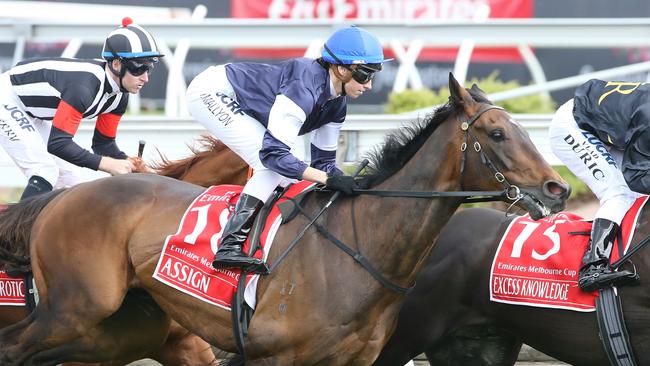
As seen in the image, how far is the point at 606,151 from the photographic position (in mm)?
5504

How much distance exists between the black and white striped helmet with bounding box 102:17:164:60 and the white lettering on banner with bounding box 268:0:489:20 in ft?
18.9

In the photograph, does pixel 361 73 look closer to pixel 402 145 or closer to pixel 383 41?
pixel 402 145

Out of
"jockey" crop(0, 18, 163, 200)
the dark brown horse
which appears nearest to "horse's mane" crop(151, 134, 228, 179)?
the dark brown horse

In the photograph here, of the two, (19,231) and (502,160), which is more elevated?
(502,160)

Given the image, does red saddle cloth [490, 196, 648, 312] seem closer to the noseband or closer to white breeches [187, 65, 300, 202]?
the noseband

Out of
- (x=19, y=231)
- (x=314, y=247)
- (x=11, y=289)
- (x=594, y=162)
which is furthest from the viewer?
(x=11, y=289)

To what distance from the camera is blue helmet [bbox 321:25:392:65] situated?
198 inches

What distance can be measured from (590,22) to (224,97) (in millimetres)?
3469

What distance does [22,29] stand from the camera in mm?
7965

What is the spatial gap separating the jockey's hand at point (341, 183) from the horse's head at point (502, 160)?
489 millimetres

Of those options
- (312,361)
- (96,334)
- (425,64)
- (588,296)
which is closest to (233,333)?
(312,361)

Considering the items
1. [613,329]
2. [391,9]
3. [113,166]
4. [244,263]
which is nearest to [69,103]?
[113,166]

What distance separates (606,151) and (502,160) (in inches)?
37.4

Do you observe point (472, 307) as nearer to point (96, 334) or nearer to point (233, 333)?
point (233, 333)
